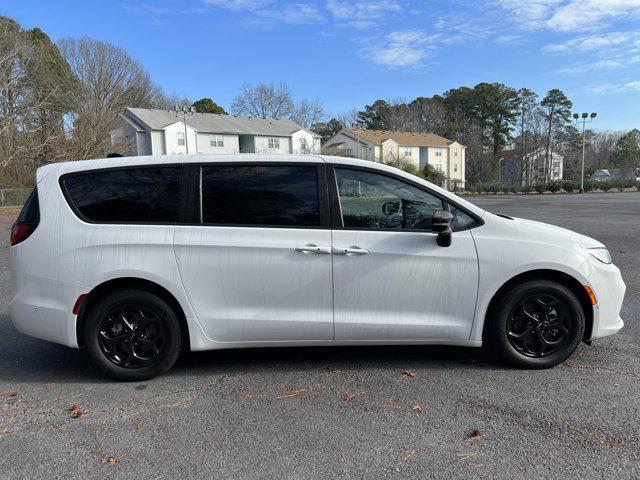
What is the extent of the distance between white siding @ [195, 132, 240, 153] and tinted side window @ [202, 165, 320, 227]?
182ft

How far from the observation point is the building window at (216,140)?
191ft

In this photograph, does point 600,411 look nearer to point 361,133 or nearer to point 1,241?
point 1,241

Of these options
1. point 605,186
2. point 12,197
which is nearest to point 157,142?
point 12,197

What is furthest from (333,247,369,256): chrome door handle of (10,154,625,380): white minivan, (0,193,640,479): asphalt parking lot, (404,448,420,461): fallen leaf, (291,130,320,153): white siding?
(291,130,320,153): white siding

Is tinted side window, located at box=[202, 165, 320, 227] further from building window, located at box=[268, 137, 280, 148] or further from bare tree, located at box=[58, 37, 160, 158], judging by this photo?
building window, located at box=[268, 137, 280, 148]

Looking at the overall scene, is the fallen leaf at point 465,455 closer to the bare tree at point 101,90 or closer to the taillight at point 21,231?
the taillight at point 21,231

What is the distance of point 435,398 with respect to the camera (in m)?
3.31

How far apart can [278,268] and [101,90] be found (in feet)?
194

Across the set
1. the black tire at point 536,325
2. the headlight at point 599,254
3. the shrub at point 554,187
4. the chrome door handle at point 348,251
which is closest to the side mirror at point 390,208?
the chrome door handle at point 348,251

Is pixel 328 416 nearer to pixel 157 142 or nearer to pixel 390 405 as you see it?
pixel 390 405

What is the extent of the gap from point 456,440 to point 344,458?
0.71m

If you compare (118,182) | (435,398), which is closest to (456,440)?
(435,398)

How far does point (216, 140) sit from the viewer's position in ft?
192

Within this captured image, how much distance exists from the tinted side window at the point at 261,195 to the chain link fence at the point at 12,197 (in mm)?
34261
